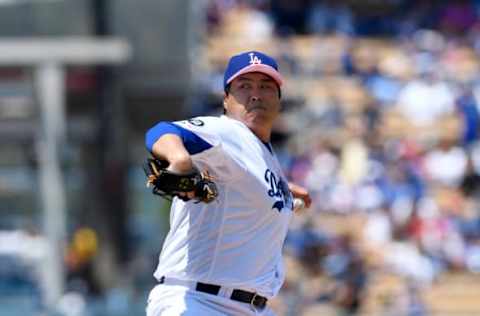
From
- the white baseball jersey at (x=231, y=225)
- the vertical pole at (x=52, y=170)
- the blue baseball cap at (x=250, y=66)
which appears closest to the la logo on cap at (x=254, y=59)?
the blue baseball cap at (x=250, y=66)

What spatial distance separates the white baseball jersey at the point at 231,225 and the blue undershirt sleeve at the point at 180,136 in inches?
6.2

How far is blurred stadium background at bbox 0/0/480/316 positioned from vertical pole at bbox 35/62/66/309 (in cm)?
2

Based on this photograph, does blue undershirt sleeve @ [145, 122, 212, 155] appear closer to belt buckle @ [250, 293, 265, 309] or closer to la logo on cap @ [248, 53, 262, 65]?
la logo on cap @ [248, 53, 262, 65]

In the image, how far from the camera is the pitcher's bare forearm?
3822 millimetres

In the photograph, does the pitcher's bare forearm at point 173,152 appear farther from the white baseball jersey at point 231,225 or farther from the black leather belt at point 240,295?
the black leather belt at point 240,295

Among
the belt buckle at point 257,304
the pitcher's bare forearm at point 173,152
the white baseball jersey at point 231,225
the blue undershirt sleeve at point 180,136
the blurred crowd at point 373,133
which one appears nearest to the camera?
the pitcher's bare forearm at point 173,152

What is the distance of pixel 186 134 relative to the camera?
4.12m

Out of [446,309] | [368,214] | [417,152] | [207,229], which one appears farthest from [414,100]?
[207,229]

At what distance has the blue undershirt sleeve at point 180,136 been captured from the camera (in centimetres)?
397

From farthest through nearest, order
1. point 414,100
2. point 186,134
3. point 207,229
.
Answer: point 414,100
point 207,229
point 186,134

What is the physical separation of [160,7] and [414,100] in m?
4.62

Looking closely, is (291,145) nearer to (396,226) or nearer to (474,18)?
(396,226)

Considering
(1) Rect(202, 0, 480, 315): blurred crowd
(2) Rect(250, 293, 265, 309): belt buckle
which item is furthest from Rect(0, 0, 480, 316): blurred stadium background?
(2) Rect(250, 293, 265, 309): belt buckle

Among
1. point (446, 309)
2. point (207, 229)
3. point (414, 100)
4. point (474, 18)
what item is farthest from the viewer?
point (474, 18)
